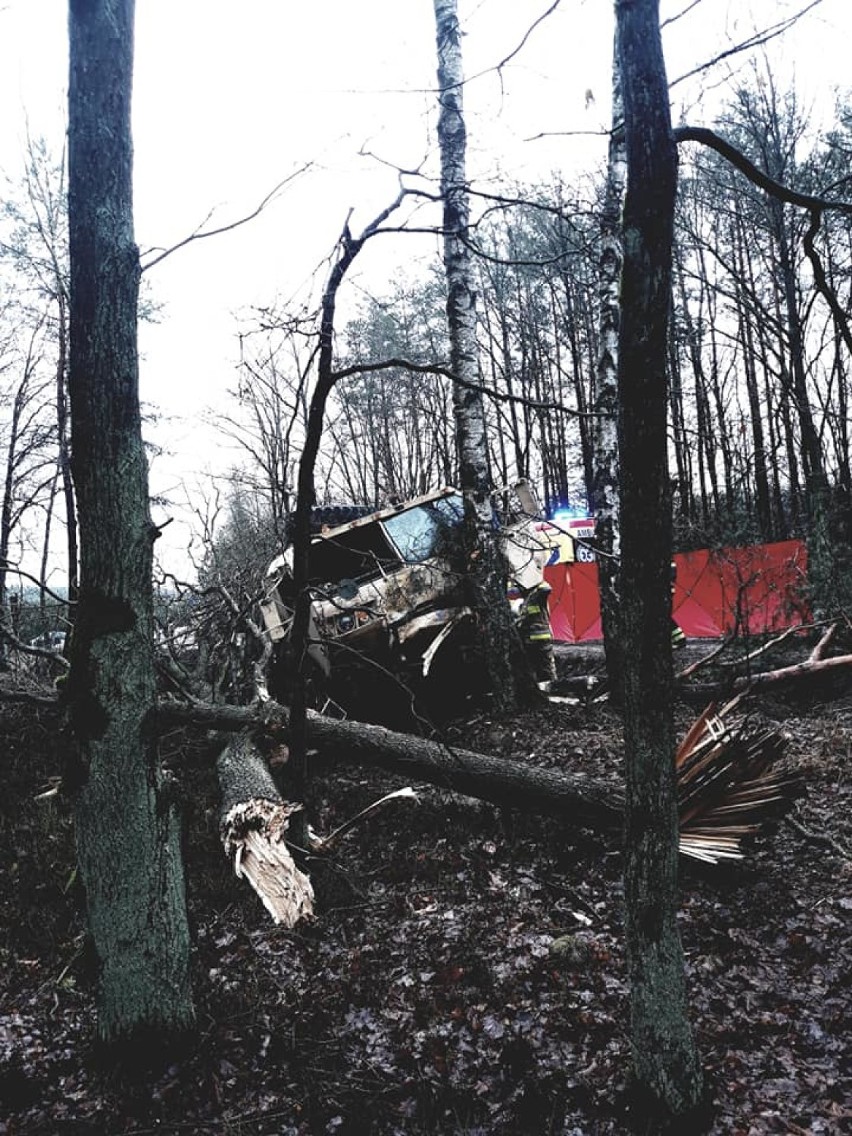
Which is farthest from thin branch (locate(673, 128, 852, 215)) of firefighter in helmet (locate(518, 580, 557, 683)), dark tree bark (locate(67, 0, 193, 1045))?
firefighter in helmet (locate(518, 580, 557, 683))

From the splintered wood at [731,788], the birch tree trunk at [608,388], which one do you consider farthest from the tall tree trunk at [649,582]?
the birch tree trunk at [608,388]

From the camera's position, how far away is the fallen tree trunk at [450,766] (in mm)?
4891

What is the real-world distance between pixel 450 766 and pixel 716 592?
10683 millimetres

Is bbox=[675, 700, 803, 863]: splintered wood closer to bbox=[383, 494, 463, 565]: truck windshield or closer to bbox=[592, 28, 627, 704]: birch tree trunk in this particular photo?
bbox=[592, 28, 627, 704]: birch tree trunk

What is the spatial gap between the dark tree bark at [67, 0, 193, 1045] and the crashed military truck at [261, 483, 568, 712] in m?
4.73

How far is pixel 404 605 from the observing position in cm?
866

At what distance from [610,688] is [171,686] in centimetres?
551

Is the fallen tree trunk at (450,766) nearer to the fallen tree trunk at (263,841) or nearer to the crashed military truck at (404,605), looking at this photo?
the fallen tree trunk at (263,841)

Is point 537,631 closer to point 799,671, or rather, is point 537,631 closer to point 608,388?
point 799,671

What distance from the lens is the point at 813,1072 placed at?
275cm

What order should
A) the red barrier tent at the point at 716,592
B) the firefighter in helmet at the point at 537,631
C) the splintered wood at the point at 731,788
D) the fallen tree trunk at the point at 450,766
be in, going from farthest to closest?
the red barrier tent at the point at 716,592, the firefighter in helmet at the point at 537,631, the fallen tree trunk at the point at 450,766, the splintered wood at the point at 731,788

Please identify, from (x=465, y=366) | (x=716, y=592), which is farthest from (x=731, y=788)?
(x=716, y=592)

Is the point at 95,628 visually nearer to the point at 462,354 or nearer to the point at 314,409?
the point at 314,409

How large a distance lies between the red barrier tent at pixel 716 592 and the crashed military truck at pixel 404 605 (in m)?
2.41
